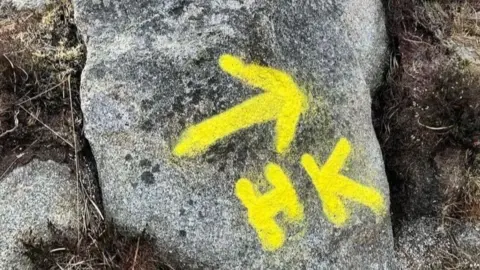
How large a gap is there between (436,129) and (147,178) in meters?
1.48

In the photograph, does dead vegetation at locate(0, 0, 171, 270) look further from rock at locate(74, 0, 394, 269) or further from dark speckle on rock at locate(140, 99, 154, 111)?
dark speckle on rock at locate(140, 99, 154, 111)

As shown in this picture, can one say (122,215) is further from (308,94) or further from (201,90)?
(308,94)

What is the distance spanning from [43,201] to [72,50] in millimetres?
774

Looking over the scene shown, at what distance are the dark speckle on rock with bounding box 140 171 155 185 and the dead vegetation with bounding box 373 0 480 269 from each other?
125 centimetres

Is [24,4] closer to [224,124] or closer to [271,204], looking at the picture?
[224,124]

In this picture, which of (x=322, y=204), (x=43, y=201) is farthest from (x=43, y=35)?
(x=322, y=204)

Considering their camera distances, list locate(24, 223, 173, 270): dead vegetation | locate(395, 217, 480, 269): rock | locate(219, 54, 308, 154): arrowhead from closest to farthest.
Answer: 1. locate(24, 223, 173, 270): dead vegetation
2. locate(219, 54, 308, 154): arrowhead
3. locate(395, 217, 480, 269): rock

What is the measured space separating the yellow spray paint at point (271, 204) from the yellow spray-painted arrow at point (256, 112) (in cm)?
14

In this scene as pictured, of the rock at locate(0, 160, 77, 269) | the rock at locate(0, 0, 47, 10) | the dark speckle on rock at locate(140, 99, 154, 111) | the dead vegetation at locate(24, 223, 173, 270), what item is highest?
the rock at locate(0, 0, 47, 10)

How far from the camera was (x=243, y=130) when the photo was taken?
281 centimetres

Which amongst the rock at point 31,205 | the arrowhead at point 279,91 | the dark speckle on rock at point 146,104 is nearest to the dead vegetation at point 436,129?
the arrowhead at point 279,91

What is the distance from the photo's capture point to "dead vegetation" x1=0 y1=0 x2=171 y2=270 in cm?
272

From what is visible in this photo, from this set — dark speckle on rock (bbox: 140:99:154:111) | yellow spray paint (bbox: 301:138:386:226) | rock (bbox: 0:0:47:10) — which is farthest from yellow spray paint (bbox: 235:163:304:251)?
rock (bbox: 0:0:47:10)

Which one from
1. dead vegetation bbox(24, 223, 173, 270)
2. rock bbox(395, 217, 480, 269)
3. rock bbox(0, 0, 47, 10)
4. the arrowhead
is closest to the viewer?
dead vegetation bbox(24, 223, 173, 270)
